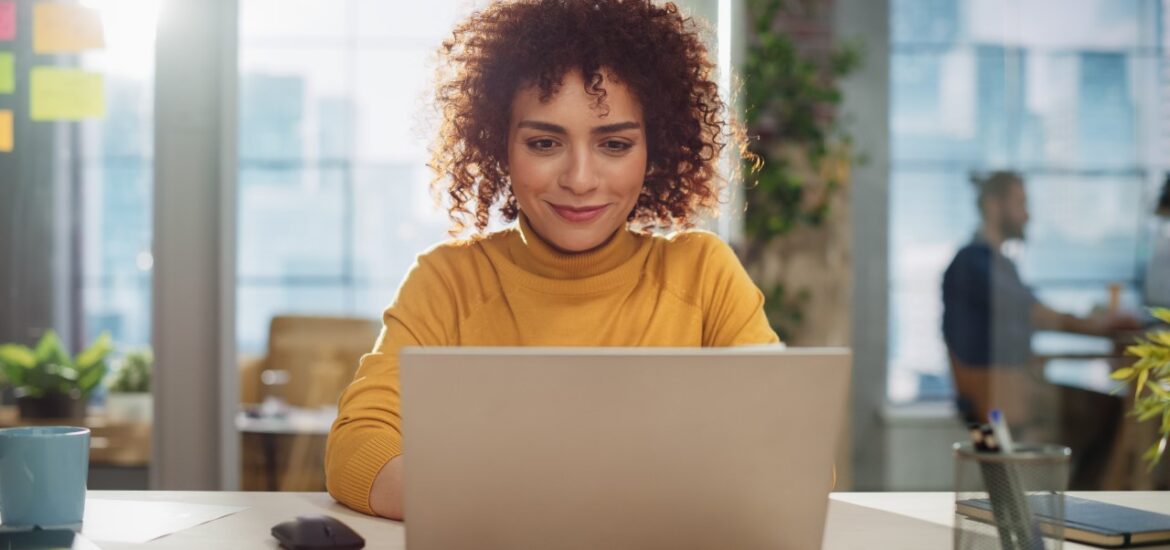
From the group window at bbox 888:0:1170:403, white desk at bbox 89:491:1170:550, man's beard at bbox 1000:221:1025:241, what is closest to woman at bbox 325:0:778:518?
white desk at bbox 89:491:1170:550

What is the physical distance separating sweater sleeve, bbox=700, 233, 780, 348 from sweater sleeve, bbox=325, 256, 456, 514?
41cm

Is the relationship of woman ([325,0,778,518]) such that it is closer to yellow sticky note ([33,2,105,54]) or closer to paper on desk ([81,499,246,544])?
paper on desk ([81,499,246,544])

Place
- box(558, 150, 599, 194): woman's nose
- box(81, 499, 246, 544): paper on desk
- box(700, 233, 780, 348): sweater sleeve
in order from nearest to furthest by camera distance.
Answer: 1. box(81, 499, 246, 544): paper on desk
2. box(558, 150, 599, 194): woman's nose
3. box(700, 233, 780, 348): sweater sleeve

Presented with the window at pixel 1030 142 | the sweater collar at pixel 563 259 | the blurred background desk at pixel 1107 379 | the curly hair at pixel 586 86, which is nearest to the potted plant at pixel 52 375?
the curly hair at pixel 586 86

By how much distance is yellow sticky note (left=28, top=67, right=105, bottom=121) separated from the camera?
322 centimetres

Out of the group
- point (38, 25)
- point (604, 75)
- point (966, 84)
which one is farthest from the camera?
point (966, 84)

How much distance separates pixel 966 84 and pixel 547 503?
11.1 ft

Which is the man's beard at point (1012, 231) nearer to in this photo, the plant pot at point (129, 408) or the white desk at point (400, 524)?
the white desk at point (400, 524)

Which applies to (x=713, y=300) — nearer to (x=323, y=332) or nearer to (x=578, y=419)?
(x=578, y=419)

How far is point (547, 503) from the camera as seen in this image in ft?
3.15

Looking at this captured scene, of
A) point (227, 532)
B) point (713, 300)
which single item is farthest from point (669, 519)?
point (713, 300)

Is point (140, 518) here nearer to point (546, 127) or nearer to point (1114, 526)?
point (546, 127)

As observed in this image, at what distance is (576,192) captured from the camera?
168 cm

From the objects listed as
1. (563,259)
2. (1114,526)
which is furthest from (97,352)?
(1114,526)
